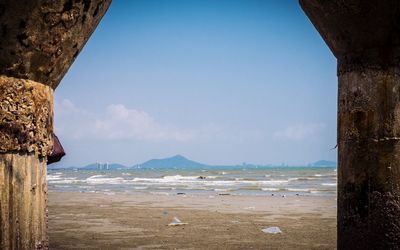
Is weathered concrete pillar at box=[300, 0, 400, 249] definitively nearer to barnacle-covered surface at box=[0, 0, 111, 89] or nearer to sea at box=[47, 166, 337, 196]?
barnacle-covered surface at box=[0, 0, 111, 89]

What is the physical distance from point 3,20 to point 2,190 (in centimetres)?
96

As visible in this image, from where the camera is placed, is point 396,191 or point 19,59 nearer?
point 19,59

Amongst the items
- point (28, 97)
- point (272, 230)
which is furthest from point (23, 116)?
point (272, 230)

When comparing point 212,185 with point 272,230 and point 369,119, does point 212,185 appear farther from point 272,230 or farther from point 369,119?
point 369,119

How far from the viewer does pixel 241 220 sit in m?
11.1

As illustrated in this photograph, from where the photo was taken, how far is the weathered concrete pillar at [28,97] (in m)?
2.81

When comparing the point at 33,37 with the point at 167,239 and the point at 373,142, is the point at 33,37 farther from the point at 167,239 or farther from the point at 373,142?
the point at 167,239

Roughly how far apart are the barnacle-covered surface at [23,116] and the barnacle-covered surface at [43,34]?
6 cm

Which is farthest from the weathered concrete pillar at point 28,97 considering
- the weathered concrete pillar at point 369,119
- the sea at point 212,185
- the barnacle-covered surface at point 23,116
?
the sea at point 212,185

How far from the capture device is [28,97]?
9.84 ft

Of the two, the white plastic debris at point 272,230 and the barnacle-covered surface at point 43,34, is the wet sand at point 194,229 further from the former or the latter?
the barnacle-covered surface at point 43,34

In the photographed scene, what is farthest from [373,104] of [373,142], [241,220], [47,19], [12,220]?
[241,220]

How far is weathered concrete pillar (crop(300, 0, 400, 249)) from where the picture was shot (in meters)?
3.80

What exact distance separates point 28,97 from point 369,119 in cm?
255
